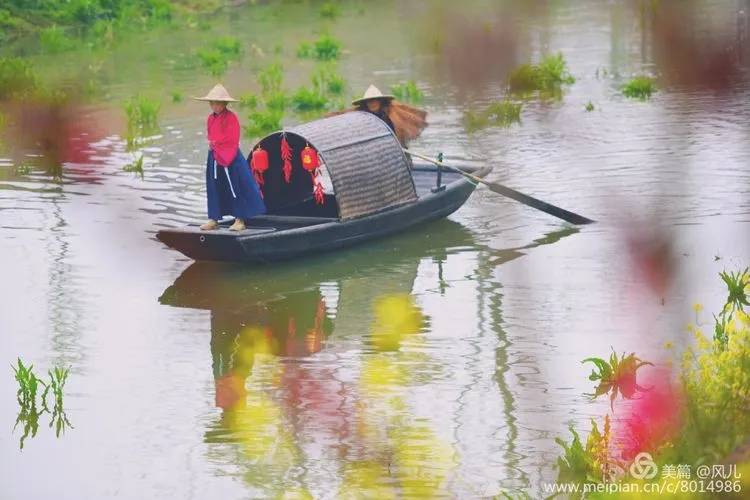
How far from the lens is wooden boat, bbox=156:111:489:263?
1061 cm

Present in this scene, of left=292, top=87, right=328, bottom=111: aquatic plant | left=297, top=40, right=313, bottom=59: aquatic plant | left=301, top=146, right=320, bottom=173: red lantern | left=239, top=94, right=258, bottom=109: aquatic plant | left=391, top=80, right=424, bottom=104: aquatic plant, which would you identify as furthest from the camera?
left=297, top=40, right=313, bottom=59: aquatic plant

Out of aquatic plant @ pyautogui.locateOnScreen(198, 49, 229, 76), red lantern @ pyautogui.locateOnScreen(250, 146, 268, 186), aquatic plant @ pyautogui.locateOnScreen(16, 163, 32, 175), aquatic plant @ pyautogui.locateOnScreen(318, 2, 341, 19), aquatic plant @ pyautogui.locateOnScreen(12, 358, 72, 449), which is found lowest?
aquatic plant @ pyautogui.locateOnScreen(12, 358, 72, 449)

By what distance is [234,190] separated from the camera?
10820 mm

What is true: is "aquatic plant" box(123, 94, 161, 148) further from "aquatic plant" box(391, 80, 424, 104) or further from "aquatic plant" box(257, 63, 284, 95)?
"aquatic plant" box(391, 80, 424, 104)

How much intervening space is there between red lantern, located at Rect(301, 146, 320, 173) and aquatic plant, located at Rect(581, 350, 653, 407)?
151 inches

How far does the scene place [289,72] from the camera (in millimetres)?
21766

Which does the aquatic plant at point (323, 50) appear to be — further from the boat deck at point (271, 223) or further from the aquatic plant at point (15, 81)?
the boat deck at point (271, 223)

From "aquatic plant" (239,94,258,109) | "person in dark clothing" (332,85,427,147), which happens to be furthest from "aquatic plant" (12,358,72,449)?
"aquatic plant" (239,94,258,109)

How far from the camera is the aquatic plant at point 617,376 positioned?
7.86 meters

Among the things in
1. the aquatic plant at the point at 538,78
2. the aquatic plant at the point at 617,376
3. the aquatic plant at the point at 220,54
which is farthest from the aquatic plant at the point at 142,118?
the aquatic plant at the point at 617,376

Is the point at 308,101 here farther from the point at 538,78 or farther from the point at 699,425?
the point at 699,425

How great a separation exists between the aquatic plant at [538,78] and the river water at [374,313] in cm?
95

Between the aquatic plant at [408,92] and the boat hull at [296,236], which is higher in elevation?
the aquatic plant at [408,92]

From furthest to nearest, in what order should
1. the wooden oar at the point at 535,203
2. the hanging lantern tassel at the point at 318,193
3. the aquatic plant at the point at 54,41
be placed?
the aquatic plant at the point at 54,41, the wooden oar at the point at 535,203, the hanging lantern tassel at the point at 318,193
